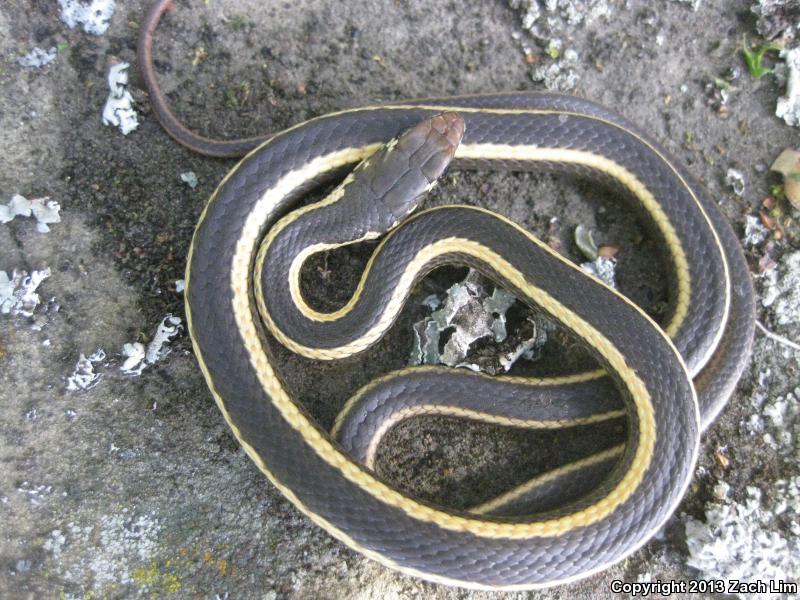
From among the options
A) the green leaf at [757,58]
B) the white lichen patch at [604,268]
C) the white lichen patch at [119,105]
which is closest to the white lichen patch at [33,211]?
the white lichen patch at [119,105]

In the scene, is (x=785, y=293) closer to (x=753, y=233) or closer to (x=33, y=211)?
(x=753, y=233)

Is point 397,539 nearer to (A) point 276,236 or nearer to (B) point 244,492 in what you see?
(B) point 244,492

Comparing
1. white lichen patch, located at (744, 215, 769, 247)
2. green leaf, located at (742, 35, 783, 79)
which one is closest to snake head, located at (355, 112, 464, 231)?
white lichen patch, located at (744, 215, 769, 247)

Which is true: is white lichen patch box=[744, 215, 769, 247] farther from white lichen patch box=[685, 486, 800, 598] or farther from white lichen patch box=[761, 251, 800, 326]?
white lichen patch box=[685, 486, 800, 598]

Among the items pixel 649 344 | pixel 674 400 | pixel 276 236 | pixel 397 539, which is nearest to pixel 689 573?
pixel 674 400

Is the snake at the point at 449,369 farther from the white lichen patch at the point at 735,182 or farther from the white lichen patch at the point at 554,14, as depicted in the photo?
the white lichen patch at the point at 554,14
